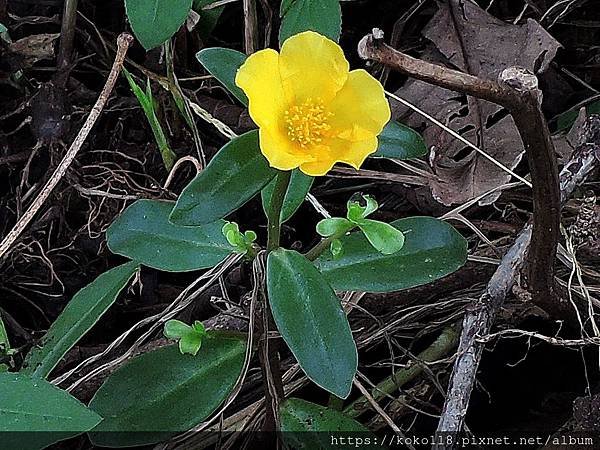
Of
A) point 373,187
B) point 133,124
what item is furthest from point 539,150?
point 133,124

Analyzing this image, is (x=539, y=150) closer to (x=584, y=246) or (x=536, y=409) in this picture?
(x=584, y=246)

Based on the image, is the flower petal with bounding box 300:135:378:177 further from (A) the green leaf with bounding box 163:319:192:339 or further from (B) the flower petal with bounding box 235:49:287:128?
(A) the green leaf with bounding box 163:319:192:339

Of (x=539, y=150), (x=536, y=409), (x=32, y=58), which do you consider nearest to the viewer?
(x=539, y=150)

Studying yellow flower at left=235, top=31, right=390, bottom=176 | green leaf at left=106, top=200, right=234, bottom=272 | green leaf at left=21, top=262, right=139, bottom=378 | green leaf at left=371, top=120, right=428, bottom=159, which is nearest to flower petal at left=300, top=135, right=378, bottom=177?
yellow flower at left=235, top=31, right=390, bottom=176

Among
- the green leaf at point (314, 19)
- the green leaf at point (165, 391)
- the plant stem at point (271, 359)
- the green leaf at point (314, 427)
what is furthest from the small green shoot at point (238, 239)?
the green leaf at point (314, 19)

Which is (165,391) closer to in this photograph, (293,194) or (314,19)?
(293,194)

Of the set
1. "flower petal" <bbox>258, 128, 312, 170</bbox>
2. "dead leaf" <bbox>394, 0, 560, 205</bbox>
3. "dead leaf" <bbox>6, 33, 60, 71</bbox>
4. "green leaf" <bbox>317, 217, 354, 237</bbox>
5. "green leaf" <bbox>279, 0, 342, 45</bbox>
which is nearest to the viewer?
"flower petal" <bbox>258, 128, 312, 170</bbox>

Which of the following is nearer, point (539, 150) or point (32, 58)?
point (539, 150)

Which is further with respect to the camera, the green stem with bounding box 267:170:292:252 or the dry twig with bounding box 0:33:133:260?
the dry twig with bounding box 0:33:133:260
